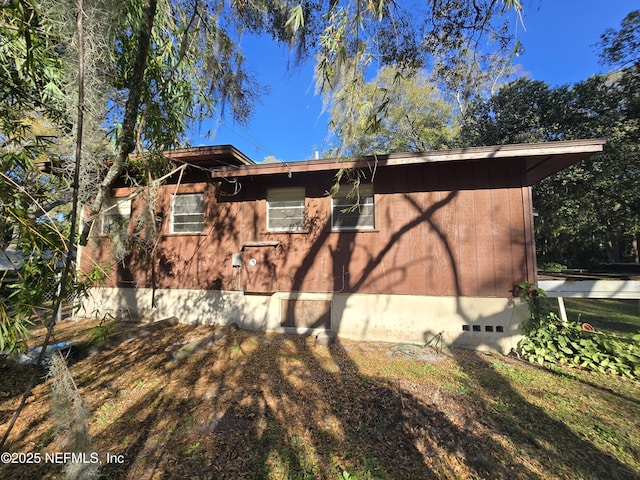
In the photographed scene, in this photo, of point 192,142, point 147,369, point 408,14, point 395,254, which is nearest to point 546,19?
point 408,14

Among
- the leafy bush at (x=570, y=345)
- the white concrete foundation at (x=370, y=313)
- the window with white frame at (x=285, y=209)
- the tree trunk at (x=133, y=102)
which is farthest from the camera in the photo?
the window with white frame at (x=285, y=209)

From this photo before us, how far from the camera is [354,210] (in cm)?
593

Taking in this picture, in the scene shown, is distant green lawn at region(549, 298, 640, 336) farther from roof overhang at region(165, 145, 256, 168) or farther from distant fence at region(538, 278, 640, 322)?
roof overhang at region(165, 145, 256, 168)

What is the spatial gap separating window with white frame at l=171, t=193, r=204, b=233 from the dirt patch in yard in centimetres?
288

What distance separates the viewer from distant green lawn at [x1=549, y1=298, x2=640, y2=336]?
6516mm

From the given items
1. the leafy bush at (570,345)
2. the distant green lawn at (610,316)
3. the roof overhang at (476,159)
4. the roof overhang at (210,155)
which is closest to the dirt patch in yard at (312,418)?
the leafy bush at (570,345)

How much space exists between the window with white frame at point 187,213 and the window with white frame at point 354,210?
3.23 m

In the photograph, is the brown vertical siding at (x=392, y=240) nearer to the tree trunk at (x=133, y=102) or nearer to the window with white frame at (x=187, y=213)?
the window with white frame at (x=187, y=213)

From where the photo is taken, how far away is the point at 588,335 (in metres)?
4.76

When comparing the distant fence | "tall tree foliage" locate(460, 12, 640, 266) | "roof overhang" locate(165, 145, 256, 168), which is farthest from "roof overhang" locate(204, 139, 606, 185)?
"tall tree foliage" locate(460, 12, 640, 266)

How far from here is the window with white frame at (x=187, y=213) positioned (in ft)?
22.0

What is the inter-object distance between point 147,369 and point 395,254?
15.2ft

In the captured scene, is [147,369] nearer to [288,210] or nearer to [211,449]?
[211,449]

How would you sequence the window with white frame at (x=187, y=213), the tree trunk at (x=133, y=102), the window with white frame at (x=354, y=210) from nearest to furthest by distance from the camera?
1. the tree trunk at (x=133, y=102)
2. the window with white frame at (x=354, y=210)
3. the window with white frame at (x=187, y=213)
